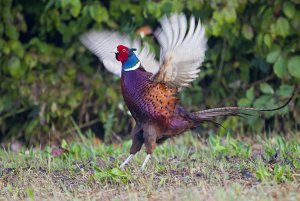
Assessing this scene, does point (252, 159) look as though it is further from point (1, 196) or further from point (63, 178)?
point (1, 196)

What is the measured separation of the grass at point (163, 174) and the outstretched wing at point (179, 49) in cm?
71

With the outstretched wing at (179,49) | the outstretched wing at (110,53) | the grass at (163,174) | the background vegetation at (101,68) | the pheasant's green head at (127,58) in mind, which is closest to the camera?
the grass at (163,174)

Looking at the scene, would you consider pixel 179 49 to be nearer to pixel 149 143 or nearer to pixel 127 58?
pixel 127 58

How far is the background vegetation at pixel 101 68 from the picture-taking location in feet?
27.6

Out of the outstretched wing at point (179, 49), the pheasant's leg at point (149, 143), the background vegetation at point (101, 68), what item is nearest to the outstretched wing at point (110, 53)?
the outstretched wing at point (179, 49)

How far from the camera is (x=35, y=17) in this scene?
9.27 m

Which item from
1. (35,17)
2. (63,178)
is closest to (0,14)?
(35,17)

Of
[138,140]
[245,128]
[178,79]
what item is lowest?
[245,128]

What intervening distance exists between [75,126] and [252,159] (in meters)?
3.25

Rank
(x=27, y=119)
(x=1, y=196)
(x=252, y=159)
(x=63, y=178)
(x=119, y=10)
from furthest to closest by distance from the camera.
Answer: (x=27, y=119) < (x=119, y=10) < (x=252, y=159) < (x=63, y=178) < (x=1, y=196)

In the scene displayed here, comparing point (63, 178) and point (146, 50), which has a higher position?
point (146, 50)

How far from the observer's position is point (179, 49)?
19.4 ft

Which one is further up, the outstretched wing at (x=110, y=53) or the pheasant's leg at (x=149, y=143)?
the outstretched wing at (x=110, y=53)

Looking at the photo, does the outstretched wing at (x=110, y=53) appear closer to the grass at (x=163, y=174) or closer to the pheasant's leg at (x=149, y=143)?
the grass at (x=163, y=174)
